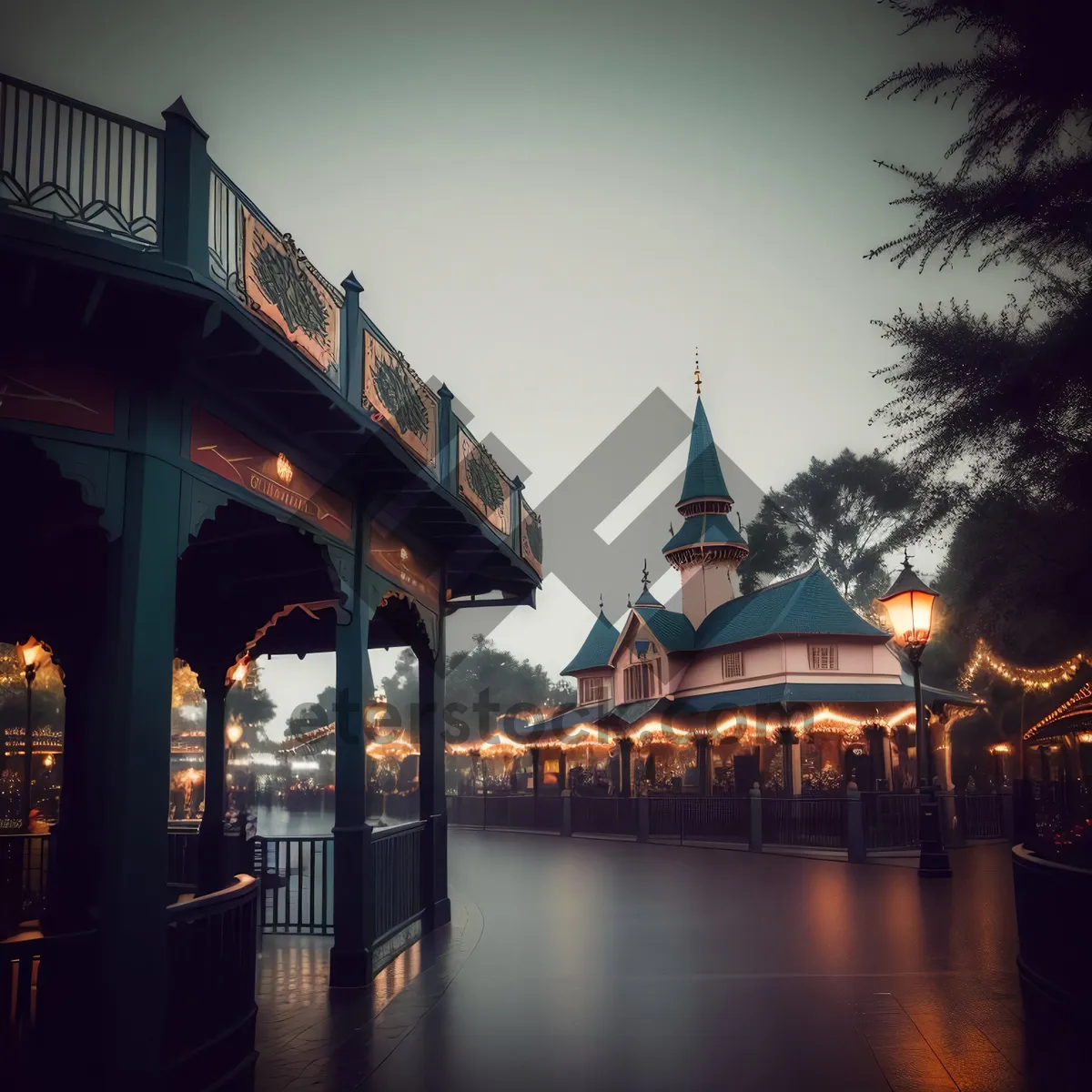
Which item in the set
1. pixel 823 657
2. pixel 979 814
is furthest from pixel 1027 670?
pixel 979 814

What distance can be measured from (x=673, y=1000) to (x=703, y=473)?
36.4m

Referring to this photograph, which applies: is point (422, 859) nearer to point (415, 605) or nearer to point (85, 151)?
point (415, 605)

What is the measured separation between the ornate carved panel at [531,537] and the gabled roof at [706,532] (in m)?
26.4

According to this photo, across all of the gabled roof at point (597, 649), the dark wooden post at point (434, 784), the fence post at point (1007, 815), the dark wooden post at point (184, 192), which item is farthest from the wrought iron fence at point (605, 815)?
the dark wooden post at point (184, 192)

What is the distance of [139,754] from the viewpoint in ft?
20.2

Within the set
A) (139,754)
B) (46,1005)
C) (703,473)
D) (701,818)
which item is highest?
(703,473)

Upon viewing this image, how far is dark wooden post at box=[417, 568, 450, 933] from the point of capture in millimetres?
12969

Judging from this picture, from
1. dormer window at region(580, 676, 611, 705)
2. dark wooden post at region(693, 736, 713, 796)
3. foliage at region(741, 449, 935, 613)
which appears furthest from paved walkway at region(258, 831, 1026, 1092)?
foliage at region(741, 449, 935, 613)

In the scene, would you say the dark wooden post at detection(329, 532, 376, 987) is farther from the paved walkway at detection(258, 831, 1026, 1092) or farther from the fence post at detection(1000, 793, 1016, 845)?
the fence post at detection(1000, 793, 1016, 845)

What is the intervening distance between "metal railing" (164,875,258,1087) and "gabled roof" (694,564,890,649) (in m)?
26.6

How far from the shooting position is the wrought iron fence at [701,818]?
26.3 meters

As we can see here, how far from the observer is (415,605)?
12.5 meters

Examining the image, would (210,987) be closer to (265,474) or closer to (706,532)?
(265,474)

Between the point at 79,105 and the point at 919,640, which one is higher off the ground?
the point at 79,105
